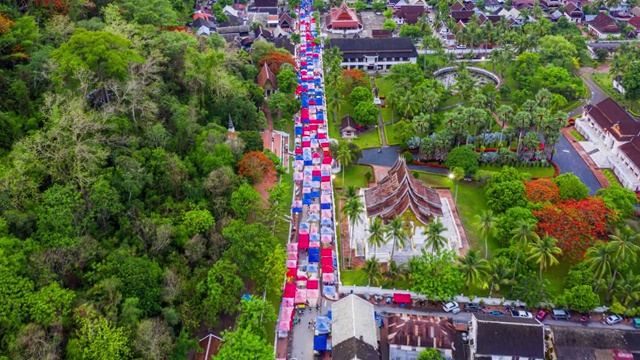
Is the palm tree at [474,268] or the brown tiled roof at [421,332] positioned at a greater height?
the palm tree at [474,268]

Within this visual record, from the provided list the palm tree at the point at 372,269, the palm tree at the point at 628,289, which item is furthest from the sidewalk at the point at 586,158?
the palm tree at the point at 372,269

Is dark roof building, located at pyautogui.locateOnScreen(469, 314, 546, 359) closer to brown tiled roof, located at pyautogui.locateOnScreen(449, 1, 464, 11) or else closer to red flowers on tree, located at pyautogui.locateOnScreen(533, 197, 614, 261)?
red flowers on tree, located at pyautogui.locateOnScreen(533, 197, 614, 261)

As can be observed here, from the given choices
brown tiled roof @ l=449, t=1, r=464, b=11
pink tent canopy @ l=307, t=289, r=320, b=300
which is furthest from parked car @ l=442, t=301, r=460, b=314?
brown tiled roof @ l=449, t=1, r=464, b=11

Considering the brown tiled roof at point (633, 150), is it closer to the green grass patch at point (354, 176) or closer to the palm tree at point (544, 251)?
the palm tree at point (544, 251)

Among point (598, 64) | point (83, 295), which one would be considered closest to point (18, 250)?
point (83, 295)

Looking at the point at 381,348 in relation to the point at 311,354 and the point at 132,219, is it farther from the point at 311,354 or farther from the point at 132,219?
the point at 132,219

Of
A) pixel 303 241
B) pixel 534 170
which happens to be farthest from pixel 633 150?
pixel 303 241
